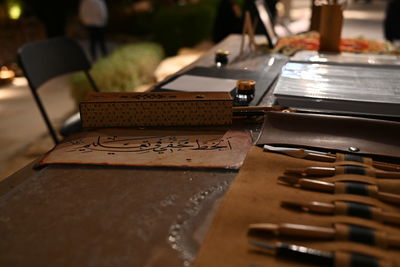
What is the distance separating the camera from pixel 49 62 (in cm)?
152

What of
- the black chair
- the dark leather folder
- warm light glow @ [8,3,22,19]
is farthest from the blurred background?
the dark leather folder

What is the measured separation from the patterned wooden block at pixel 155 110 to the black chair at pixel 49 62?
613 mm

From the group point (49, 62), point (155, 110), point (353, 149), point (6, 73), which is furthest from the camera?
point (6, 73)

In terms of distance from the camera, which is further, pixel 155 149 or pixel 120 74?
pixel 120 74

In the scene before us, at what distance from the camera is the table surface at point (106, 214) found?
0.44m

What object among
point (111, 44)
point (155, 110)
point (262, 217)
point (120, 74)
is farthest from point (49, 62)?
point (111, 44)

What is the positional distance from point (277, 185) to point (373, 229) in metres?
0.15

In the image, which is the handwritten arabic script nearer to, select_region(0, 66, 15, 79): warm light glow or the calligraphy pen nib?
the calligraphy pen nib

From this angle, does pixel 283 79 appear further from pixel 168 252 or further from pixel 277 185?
pixel 168 252

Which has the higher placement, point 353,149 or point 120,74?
point 353,149

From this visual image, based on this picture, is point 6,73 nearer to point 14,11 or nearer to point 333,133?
point 14,11

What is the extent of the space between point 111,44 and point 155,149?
6576mm

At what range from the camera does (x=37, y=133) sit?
284 cm

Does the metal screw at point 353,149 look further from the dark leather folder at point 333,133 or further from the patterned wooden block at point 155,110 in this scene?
the patterned wooden block at point 155,110
